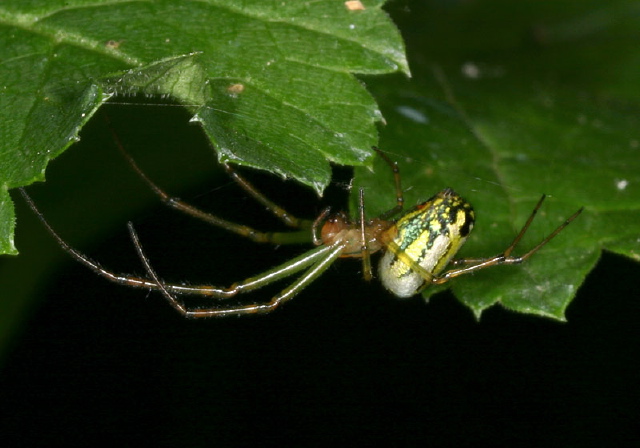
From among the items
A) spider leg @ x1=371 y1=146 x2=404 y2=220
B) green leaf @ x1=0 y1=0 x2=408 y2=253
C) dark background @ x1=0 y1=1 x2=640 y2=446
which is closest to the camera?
green leaf @ x1=0 y1=0 x2=408 y2=253

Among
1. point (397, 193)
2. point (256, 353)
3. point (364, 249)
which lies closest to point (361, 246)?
point (364, 249)

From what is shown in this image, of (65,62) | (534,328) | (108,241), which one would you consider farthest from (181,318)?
(534,328)

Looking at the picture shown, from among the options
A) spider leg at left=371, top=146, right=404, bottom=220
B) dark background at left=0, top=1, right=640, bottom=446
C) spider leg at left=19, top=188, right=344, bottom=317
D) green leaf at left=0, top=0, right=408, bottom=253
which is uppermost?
green leaf at left=0, top=0, right=408, bottom=253

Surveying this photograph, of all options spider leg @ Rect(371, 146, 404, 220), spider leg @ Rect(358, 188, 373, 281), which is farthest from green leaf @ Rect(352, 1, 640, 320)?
spider leg @ Rect(358, 188, 373, 281)

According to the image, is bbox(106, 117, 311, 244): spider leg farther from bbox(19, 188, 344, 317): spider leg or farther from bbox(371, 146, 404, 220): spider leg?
bbox(371, 146, 404, 220): spider leg

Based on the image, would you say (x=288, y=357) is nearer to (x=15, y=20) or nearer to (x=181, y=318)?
(x=181, y=318)
